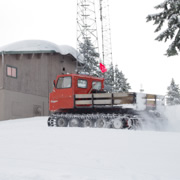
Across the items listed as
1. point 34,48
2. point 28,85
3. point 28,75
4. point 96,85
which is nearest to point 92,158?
point 96,85

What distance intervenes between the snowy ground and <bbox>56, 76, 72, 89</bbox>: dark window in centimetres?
527

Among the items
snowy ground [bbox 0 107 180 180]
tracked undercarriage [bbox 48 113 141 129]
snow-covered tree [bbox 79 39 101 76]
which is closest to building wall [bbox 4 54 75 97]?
snow-covered tree [bbox 79 39 101 76]

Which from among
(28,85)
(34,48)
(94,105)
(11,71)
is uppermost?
(34,48)

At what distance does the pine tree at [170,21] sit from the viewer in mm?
15521

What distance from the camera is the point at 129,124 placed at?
12.6 m

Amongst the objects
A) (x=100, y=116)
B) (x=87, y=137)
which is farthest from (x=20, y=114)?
(x=87, y=137)

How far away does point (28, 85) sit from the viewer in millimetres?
24969

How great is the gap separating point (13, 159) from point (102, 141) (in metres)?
2.97

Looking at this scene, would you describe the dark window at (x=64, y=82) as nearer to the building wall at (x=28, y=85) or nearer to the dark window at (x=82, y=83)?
the dark window at (x=82, y=83)

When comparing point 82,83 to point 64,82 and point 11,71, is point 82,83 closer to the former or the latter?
point 64,82

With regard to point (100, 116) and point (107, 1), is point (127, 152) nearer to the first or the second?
point (100, 116)

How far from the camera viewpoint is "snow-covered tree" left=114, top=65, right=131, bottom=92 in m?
43.5

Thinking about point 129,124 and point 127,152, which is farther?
point 129,124

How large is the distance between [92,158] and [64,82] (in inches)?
325
